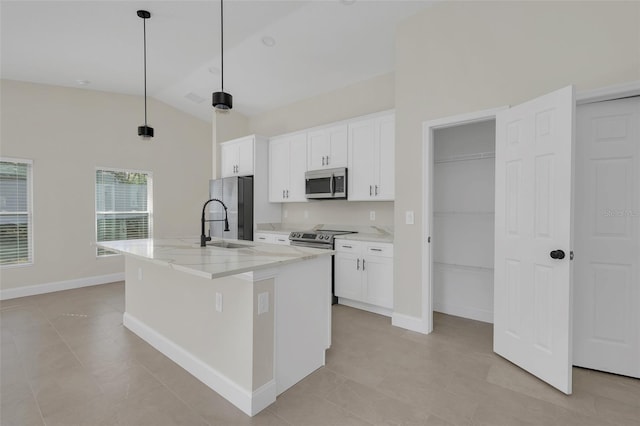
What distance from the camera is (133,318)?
321 centimetres

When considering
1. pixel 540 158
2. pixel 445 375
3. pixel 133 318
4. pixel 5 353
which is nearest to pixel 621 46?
pixel 540 158

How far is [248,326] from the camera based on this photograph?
1934 millimetres

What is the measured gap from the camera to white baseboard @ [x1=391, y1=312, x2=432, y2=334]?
3.19 meters

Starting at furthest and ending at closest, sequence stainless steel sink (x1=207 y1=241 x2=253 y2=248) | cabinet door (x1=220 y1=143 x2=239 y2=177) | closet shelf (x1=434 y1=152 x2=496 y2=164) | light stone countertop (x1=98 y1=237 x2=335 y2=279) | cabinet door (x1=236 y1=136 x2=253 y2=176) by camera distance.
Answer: cabinet door (x1=220 y1=143 x2=239 y2=177)
cabinet door (x1=236 y1=136 x2=253 y2=176)
closet shelf (x1=434 y1=152 x2=496 y2=164)
stainless steel sink (x1=207 y1=241 x2=253 y2=248)
light stone countertop (x1=98 y1=237 x2=335 y2=279)

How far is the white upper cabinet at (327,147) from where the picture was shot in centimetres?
431

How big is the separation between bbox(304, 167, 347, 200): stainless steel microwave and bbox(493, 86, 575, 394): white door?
198 centimetres

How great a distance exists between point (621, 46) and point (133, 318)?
4827 mm

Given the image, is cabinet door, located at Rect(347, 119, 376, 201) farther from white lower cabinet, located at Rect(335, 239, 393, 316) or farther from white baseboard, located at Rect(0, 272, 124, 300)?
white baseboard, located at Rect(0, 272, 124, 300)

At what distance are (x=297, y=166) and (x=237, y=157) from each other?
1.26 metres

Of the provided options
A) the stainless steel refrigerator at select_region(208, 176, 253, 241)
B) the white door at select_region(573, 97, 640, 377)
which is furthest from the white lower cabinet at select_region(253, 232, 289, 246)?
the white door at select_region(573, 97, 640, 377)

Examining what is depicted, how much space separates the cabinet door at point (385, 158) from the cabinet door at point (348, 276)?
2.84 ft

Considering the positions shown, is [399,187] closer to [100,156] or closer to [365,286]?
[365,286]

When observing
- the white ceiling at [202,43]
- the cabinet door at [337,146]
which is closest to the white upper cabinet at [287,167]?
the cabinet door at [337,146]

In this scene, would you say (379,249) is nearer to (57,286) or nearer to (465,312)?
(465,312)
